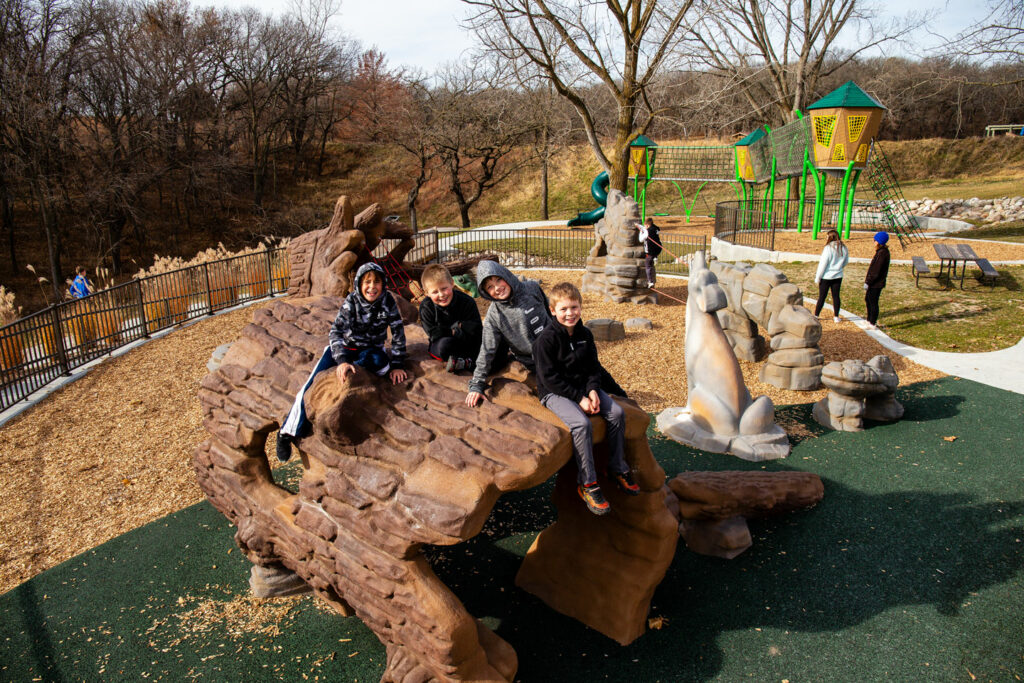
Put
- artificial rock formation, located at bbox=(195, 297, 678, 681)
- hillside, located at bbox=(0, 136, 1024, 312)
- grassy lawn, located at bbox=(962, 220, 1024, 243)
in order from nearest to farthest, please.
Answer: artificial rock formation, located at bbox=(195, 297, 678, 681)
grassy lawn, located at bbox=(962, 220, 1024, 243)
hillside, located at bbox=(0, 136, 1024, 312)

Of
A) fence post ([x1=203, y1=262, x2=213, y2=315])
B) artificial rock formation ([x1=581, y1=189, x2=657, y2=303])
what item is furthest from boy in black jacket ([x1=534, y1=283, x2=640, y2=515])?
fence post ([x1=203, y1=262, x2=213, y2=315])

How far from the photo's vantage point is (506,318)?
Answer: 3887mm

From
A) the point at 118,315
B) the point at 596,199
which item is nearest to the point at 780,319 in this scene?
the point at 118,315

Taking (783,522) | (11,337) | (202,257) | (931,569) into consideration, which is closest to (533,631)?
(783,522)

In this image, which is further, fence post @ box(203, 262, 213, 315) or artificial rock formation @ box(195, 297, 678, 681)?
fence post @ box(203, 262, 213, 315)

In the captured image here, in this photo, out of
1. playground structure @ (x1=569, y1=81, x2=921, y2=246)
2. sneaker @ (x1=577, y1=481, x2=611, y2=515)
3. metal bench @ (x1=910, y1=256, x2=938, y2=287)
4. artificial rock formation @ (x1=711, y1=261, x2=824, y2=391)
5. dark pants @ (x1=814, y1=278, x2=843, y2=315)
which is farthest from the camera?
playground structure @ (x1=569, y1=81, x2=921, y2=246)

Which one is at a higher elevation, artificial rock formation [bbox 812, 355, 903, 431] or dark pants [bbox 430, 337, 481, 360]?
dark pants [bbox 430, 337, 481, 360]

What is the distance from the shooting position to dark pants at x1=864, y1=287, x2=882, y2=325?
10.3m

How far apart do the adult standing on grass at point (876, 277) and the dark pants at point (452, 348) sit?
8.14 metres

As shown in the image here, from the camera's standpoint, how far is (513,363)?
388 cm

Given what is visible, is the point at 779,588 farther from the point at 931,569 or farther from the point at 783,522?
the point at 931,569

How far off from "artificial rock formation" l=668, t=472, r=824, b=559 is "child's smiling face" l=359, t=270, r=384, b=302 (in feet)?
8.81

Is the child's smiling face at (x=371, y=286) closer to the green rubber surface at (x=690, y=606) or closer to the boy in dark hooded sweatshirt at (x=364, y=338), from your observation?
the boy in dark hooded sweatshirt at (x=364, y=338)

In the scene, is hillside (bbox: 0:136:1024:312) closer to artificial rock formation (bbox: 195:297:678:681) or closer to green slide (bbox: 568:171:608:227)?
green slide (bbox: 568:171:608:227)
